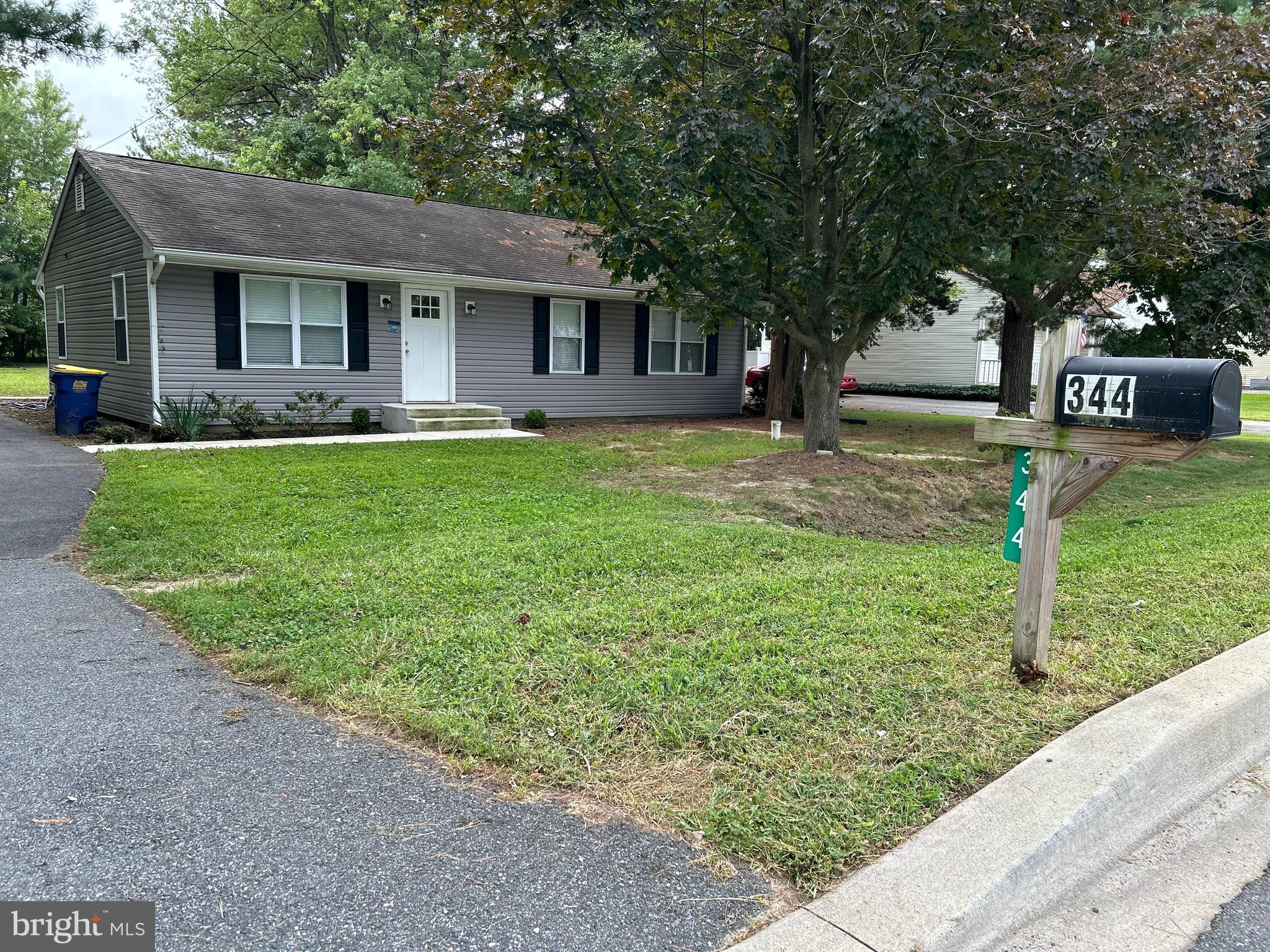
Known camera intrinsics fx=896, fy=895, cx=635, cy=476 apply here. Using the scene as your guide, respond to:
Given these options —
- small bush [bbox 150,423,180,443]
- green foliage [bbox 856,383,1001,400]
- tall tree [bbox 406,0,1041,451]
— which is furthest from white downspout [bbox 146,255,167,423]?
green foliage [bbox 856,383,1001,400]

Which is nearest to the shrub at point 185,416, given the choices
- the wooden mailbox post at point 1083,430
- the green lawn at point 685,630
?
the green lawn at point 685,630

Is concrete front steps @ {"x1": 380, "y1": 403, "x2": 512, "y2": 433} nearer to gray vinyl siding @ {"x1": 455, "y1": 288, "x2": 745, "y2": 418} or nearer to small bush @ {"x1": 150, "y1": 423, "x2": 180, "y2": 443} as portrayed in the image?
gray vinyl siding @ {"x1": 455, "y1": 288, "x2": 745, "y2": 418}

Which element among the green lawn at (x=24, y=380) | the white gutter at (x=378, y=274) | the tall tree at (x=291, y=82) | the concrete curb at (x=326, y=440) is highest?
the tall tree at (x=291, y=82)

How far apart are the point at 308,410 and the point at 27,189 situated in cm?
3130

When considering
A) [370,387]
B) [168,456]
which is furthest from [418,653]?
[370,387]

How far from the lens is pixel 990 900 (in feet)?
8.05

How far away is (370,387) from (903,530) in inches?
364

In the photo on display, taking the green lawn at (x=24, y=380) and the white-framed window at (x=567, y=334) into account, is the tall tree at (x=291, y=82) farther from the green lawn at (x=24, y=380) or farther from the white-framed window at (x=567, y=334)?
the white-framed window at (x=567, y=334)

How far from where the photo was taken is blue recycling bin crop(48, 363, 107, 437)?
12.8 m

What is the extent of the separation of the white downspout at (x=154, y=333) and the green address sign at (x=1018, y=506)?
1193 cm

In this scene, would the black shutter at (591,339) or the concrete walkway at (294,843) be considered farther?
the black shutter at (591,339)

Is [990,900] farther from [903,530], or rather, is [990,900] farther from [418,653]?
[903,530]

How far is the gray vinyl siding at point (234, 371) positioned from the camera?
41.6 feet

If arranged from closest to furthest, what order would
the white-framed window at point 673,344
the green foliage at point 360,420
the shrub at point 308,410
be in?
the shrub at point 308,410
the green foliage at point 360,420
the white-framed window at point 673,344
